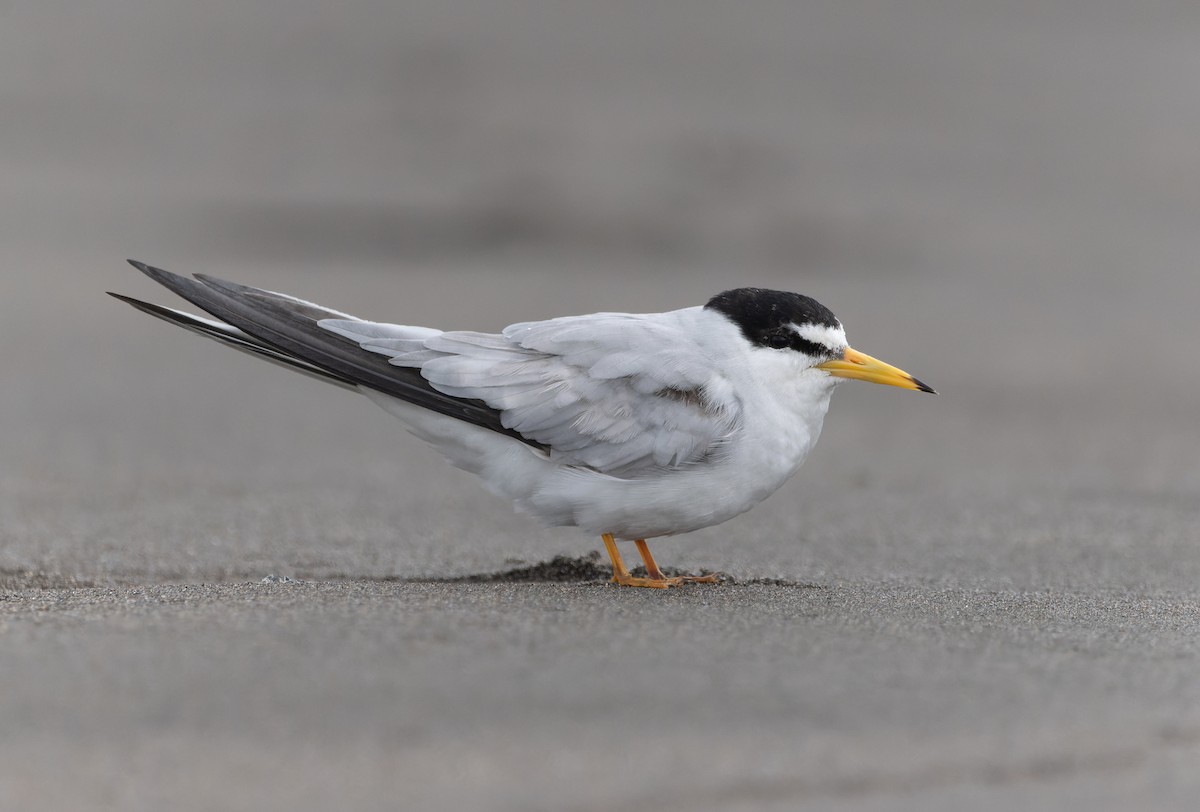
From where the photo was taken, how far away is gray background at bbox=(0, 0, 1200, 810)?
94.3 inches

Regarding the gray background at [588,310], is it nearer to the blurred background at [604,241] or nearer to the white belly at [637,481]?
the blurred background at [604,241]

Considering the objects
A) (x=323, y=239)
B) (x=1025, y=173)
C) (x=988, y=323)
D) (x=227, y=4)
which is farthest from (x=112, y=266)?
(x=1025, y=173)

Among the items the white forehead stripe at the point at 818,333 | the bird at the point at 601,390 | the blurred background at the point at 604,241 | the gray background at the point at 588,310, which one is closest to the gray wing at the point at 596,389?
the bird at the point at 601,390

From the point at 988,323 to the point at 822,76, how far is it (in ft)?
11.2

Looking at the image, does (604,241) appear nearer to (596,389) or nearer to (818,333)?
(818,333)

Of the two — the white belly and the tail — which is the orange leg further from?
the tail

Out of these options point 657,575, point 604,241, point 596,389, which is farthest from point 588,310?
point 596,389

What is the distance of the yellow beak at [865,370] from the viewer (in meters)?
3.80

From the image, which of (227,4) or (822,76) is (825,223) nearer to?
(822,76)

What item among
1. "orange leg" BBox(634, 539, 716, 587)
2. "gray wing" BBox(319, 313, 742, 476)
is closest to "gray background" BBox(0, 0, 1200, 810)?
"orange leg" BBox(634, 539, 716, 587)

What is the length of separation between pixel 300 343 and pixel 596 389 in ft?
2.64

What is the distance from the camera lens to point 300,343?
11.8 feet

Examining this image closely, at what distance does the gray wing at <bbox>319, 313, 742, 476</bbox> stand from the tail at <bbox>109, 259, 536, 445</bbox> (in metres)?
0.03

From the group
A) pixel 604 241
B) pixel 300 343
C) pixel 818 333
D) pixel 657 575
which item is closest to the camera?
pixel 300 343
